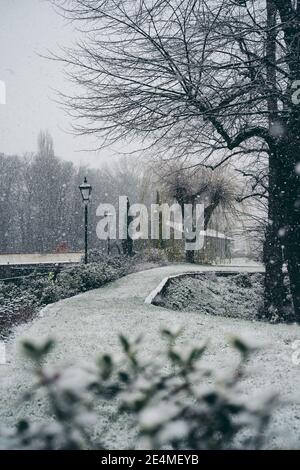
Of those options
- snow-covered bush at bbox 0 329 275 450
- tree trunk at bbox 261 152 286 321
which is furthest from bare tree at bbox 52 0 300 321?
snow-covered bush at bbox 0 329 275 450

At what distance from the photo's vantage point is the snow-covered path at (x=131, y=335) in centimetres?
310

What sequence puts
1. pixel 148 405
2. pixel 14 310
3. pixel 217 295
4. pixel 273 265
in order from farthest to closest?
1. pixel 217 295
2. pixel 273 265
3. pixel 14 310
4. pixel 148 405

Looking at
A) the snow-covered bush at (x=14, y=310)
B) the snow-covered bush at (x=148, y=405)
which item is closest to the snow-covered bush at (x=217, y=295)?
the snow-covered bush at (x=14, y=310)

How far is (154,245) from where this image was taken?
83.4 ft

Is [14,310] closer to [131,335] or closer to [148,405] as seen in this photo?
[131,335]

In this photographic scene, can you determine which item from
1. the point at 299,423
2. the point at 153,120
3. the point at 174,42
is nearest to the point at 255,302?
the point at 153,120

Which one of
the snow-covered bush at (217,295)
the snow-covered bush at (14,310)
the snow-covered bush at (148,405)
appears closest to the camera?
the snow-covered bush at (148,405)

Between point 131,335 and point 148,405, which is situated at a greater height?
point 148,405

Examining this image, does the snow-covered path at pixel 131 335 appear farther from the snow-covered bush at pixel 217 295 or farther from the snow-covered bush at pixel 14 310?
the snow-covered bush at pixel 217 295

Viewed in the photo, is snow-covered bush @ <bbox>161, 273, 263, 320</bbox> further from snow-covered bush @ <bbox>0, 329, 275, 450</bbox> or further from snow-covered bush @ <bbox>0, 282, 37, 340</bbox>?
snow-covered bush @ <bbox>0, 329, 275, 450</bbox>

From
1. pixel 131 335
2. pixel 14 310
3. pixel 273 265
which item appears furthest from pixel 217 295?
pixel 131 335

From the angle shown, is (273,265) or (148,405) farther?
(273,265)

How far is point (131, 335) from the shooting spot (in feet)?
18.5
